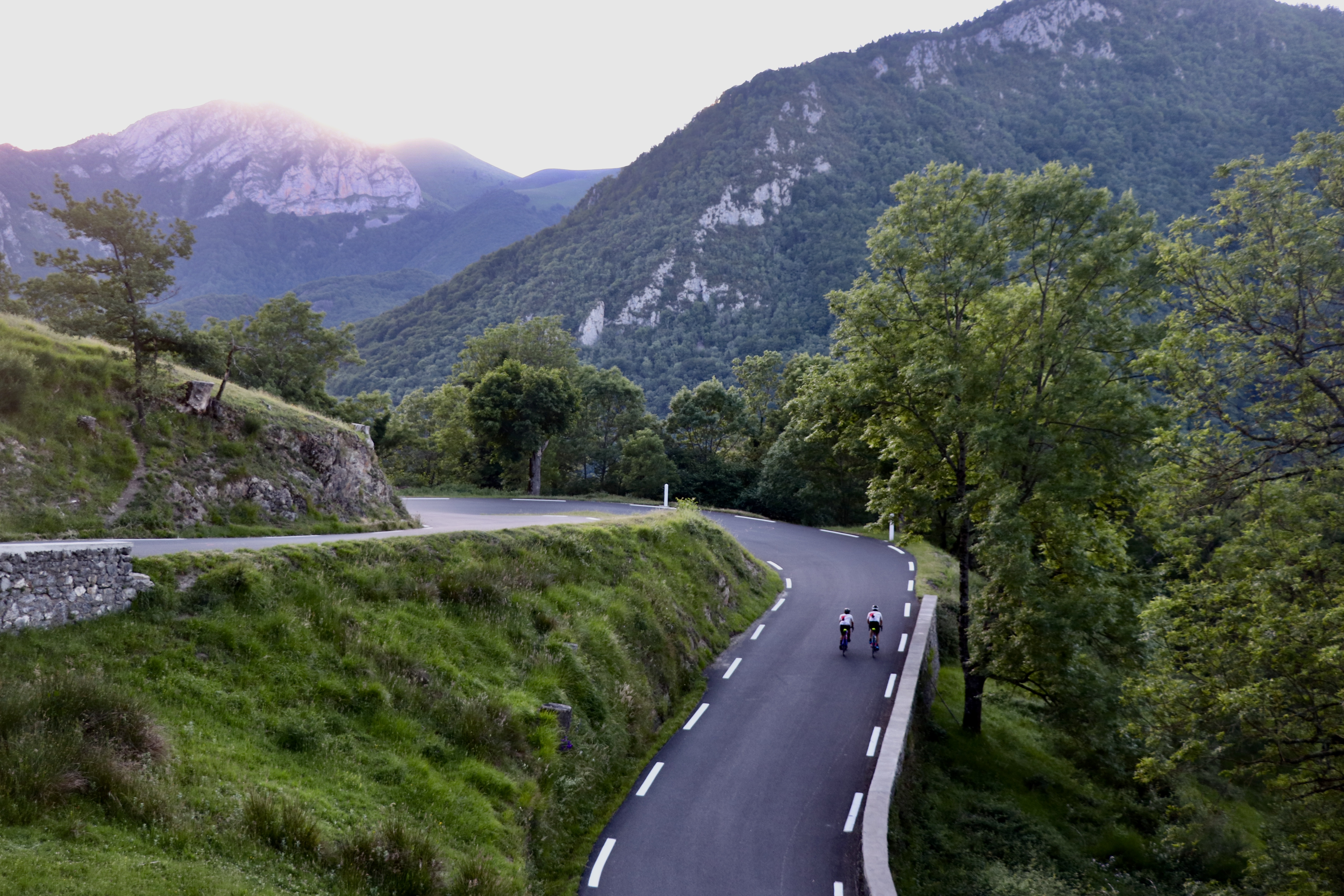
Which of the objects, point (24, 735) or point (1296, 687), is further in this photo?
point (1296, 687)

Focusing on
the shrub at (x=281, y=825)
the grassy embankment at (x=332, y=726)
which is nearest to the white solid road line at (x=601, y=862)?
the grassy embankment at (x=332, y=726)

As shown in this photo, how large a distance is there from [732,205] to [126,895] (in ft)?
555

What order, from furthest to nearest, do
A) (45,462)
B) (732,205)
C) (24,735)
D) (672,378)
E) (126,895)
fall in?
(732,205), (672,378), (45,462), (24,735), (126,895)

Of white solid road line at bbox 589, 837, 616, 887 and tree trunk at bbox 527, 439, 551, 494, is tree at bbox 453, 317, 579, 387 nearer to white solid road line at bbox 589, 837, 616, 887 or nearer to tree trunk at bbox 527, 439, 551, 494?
tree trunk at bbox 527, 439, 551, 494

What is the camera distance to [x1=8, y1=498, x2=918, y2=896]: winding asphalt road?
417 inches

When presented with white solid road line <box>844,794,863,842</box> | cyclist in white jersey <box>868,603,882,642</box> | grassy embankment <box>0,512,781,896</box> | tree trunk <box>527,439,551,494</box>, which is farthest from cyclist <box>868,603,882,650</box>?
tree trunk <box>527,439,551,494</box>

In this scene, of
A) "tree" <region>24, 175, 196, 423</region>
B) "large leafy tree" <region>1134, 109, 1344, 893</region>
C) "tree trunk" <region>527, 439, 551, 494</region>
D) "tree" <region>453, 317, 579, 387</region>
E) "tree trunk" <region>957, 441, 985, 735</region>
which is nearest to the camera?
"large leafy tree" <region>1134, 109, 1344, 893</region>

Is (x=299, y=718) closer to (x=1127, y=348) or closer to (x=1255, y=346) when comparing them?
(x=1255, y=346)

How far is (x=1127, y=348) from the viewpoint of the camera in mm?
16406

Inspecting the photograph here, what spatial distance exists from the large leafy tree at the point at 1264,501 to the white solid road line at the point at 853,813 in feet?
17.2

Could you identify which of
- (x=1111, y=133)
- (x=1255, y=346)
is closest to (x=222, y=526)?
(x=1255, y=346)

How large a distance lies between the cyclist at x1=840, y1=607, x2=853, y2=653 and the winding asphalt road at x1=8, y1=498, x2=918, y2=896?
55cm

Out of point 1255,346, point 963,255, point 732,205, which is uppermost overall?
point 732,205

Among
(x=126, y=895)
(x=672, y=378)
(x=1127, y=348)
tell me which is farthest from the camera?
(x=672, y=378)
